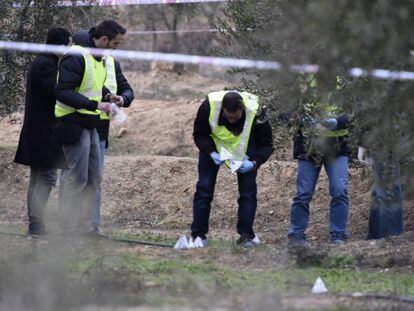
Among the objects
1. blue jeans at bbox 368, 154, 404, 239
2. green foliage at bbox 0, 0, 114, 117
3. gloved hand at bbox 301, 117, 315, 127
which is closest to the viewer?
blue jeans at bbox 368, 154, 404, 239

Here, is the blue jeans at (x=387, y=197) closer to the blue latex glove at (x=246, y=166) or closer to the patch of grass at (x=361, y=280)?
the patch of grass at (x=361, y=280)

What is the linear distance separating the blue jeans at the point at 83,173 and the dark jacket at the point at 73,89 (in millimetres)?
132

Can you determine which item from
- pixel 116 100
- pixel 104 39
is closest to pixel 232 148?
pixel 116 100

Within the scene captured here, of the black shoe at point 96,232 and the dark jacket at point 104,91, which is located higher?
the dark jacket at point 104,91

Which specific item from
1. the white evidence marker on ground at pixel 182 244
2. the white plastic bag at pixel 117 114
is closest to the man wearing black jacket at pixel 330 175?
the white evidence marker on ground at pixel 182 244

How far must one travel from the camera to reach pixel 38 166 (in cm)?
909

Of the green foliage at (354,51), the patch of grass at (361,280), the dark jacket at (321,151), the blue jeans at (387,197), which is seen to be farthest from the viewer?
the dark jacket at (321,151)

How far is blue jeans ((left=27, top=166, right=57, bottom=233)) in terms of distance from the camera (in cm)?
905

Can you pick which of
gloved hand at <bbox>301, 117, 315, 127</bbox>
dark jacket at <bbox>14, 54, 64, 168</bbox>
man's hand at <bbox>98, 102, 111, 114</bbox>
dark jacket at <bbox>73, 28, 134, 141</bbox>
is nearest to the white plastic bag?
man's hand at <bbox>98, 102, 111, 114</bbox>

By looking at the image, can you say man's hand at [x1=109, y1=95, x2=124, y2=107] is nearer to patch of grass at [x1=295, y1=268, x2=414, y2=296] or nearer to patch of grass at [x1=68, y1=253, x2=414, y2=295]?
patch of grass at [x1=68, y1=253, x2=414, y2=295]

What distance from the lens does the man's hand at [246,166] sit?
874 centimetres

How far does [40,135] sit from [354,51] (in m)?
4.33

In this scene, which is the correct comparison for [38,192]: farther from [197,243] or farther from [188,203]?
[188,203]

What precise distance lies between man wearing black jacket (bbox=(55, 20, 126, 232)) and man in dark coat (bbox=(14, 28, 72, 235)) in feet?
0.89
